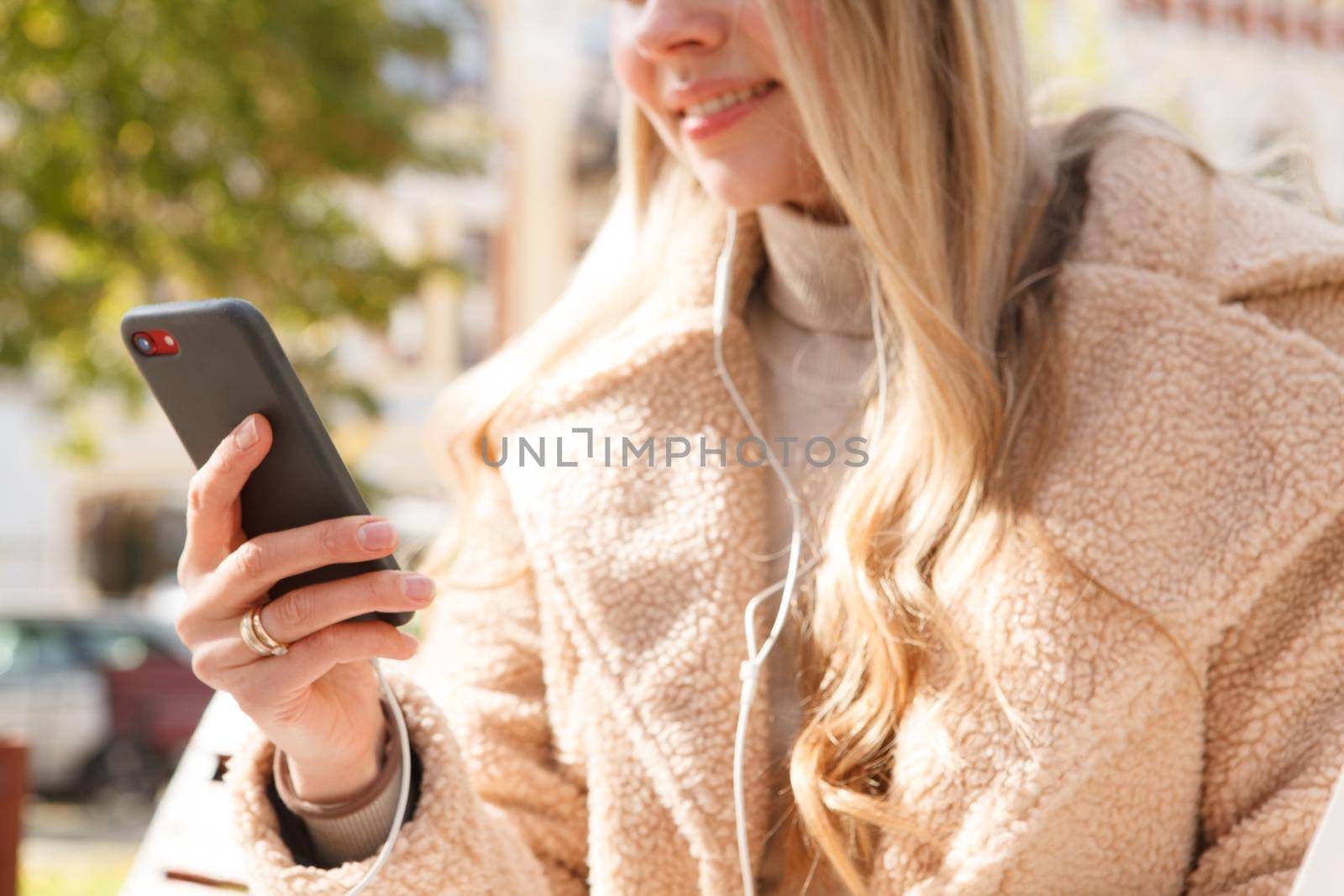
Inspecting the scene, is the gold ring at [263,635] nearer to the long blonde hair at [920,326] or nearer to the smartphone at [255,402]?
the smartphone at [255,402]

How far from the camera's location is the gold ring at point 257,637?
1.26m

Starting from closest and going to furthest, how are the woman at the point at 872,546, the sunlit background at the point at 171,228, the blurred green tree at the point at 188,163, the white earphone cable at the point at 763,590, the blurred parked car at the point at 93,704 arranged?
the woman at the point at 872,546, the white earphone cable at the point at 763,590, the sunlit background at the point at 171,228, the blurred green tree at the point at 188,163, the blurred parked car at the point at 93,704

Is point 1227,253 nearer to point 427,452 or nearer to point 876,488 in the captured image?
point 876,488

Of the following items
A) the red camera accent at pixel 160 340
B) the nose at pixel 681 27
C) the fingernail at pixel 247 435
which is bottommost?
the fingernail at pixel 247 435

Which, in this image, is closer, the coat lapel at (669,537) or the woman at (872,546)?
the woman at (872,546)

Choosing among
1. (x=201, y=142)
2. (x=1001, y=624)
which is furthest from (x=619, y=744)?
(x=201, y=142)

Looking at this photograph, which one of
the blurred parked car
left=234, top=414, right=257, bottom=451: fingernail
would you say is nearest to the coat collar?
left=234, top=414, right=257, bottom=451: fingernail

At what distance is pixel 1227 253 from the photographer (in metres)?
1.57

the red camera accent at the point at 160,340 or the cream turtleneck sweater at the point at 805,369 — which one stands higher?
the red camera accent at the point at 160,340

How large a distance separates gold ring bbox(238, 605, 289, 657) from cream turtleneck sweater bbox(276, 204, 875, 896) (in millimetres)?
540

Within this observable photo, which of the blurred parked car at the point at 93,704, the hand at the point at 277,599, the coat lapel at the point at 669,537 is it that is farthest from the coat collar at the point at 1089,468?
the blurred parked car at the point at 93,704

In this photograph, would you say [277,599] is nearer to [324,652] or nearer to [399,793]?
[324,652]

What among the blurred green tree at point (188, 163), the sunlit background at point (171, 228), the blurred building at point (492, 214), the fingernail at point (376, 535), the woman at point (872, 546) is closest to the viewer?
the fingernail at point (376, 535)

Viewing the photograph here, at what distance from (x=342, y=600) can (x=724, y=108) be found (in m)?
0.78
